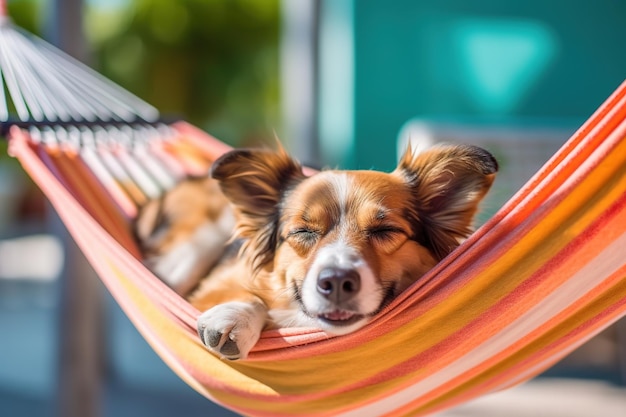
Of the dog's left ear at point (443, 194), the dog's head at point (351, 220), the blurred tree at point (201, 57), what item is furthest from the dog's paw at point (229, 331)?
the blurred tree at point (201, 57)

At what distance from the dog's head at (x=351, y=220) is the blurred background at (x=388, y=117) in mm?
303

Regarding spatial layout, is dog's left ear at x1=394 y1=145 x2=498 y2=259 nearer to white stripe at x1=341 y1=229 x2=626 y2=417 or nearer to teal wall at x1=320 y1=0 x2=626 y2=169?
white stripe at x1=341 y1=229 x2=626 y2=417

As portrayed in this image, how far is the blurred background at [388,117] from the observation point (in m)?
2.71

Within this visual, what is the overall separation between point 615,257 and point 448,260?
0.31 meters

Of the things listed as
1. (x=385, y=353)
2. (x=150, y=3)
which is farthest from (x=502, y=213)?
(x=150, y=3)

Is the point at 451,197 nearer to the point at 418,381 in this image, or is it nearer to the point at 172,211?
the point at 418,381

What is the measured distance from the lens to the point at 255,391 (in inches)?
62.2

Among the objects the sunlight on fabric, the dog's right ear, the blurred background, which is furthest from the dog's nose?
the sunlight on fabric

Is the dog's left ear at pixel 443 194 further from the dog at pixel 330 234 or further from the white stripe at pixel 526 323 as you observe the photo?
the white stripe at pixel 526 323

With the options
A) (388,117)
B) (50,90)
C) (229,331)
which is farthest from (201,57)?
(229,331)

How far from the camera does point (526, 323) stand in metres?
1.43

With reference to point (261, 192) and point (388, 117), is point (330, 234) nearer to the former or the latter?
point (261, 192)

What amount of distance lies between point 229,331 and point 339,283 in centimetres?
26

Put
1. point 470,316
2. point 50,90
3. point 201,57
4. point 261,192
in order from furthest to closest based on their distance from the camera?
point 201,57 < point 50,90 < point 261,192 < point 470,316
